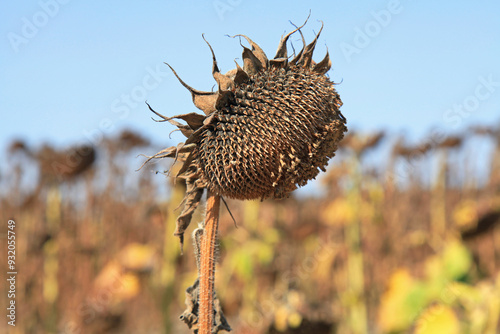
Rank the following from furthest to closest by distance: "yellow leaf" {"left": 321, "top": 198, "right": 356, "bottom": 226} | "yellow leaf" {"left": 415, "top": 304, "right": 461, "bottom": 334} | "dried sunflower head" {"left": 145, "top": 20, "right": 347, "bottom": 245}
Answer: "yellow leaf" {"left": 321, "top": 198, "right": 356, "bottom": 226}
"yellow leaf" {"left": 415, "top": 304, "right": 461, "bottom": 334}
"dried sunflower head" {"left": 145, "top": 20, "right": 347, "bottom": 245}

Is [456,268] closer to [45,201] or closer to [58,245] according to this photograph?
[58,245]

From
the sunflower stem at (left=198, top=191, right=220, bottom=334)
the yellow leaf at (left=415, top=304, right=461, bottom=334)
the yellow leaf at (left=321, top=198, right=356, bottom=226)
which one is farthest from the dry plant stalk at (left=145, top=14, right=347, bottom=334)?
the yellow leaf at (left=321, top=198, right=356, bottom=226)

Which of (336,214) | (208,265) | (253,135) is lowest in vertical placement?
(208,265)

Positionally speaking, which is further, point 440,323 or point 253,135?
point 440,323

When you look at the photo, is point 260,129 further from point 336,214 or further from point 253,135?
point 336,214

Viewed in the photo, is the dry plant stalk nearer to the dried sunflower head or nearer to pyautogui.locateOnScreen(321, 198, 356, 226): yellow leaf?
the dried sunflower head

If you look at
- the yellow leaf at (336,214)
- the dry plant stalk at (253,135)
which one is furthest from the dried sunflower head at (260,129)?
the yellow leaf at (336,214)

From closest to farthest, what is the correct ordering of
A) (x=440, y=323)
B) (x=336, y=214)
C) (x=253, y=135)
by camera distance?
(x=253, y=135), (x=440, y=323), (x=336, y=214)

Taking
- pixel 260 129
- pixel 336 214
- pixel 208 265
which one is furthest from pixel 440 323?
pixel 336 214

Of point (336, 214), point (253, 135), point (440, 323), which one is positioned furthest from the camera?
point (336, 214)
